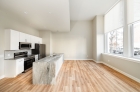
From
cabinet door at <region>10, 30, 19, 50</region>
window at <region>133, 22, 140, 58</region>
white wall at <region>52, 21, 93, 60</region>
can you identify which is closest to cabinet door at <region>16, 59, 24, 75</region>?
cabinet door at <region>10, 30, 19, 50</region>

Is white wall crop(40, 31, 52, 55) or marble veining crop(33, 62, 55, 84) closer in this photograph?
marble veining crop(33, 62, 55, 84)

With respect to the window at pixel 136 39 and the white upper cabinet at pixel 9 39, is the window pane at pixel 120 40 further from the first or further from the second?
the white upper cabinet at pixel 9 39

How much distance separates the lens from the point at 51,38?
25.7 ft

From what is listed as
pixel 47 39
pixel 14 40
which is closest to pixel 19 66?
pixel 14 40

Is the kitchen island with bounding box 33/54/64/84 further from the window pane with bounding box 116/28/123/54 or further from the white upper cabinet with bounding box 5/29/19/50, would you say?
the window pane with bounding box 116/28/123/54

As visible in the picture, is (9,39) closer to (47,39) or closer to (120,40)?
(47,39)

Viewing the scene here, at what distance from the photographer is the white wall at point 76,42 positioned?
307 inches

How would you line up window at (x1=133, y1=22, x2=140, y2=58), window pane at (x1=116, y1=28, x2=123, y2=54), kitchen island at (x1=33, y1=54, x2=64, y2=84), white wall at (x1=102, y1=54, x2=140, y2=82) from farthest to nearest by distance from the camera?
1. window pane at (x1=116, y1=28, x2=123, y2=54)
2. window at (x1=133, y1=22, x2=140, y2=58)
3. white wall at (x1=102, y1=54, x2=140, y2=82)
4. kitchen island at (x1=33, y1=54, x2=64, y2=84)

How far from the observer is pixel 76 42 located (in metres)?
7.88

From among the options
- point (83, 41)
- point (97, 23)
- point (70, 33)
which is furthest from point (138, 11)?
point (70, 33)

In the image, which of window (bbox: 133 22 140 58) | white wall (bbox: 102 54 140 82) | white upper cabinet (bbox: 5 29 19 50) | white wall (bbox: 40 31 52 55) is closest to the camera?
white wall (bbox: 102 54 140 82)

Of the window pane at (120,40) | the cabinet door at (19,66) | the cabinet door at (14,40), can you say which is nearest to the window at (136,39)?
the window pane at (120,40)

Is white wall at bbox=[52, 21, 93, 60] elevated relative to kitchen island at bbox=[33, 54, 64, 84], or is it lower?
elevated

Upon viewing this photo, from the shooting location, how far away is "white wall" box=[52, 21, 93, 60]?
7.79 m
